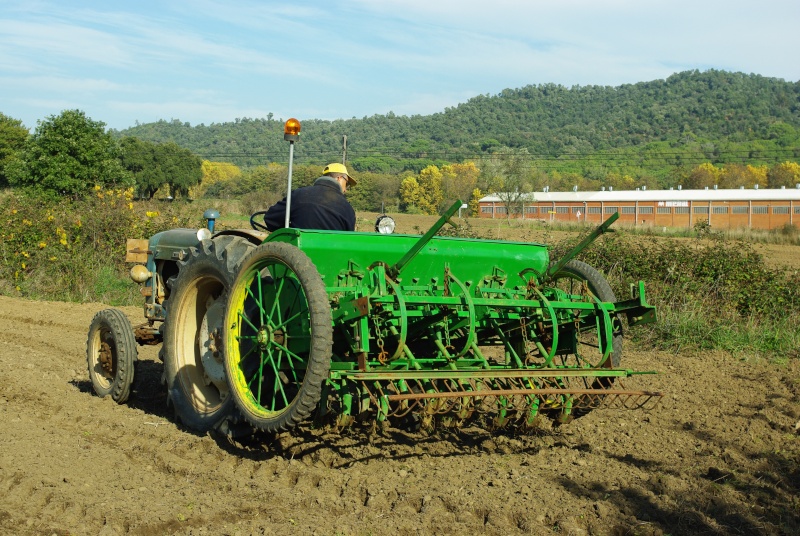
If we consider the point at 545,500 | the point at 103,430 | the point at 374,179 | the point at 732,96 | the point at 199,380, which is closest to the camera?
the point at 545,500

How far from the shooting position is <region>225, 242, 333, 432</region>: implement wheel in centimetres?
434

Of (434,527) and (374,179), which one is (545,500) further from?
(374,179)

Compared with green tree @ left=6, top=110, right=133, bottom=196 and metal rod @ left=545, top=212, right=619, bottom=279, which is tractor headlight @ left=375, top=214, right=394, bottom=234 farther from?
green tree @ left=6, top=110, right=133, bottom=196

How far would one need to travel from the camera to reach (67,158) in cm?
3806

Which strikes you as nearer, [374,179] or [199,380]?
[199,380]

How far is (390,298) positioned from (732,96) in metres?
170

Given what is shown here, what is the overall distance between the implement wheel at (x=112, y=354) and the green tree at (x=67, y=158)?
3270 centimetres

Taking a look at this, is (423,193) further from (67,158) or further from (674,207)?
(67,158)

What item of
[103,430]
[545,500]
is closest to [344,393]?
[545,500]

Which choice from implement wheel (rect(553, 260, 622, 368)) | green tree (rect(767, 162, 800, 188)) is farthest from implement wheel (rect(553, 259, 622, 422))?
green tree (rect(767, 162, 800, 188))

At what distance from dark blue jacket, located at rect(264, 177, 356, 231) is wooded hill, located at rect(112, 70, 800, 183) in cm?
7028

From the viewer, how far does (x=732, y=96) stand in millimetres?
157375

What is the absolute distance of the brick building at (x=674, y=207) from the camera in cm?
4519

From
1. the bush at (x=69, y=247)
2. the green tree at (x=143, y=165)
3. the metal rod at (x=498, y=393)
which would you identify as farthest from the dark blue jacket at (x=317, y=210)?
the green tree at (x=143, y=165)
